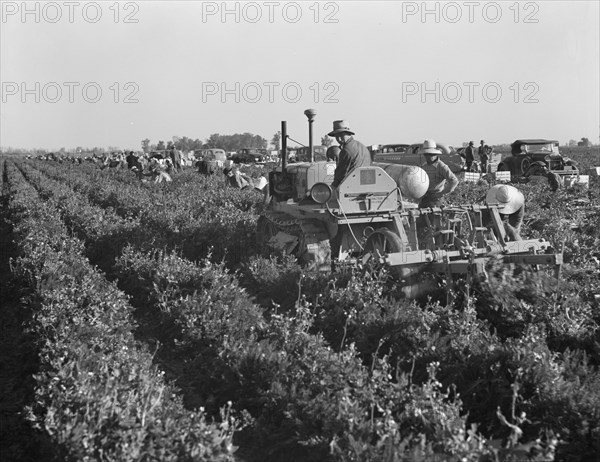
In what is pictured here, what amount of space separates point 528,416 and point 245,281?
13.8ft

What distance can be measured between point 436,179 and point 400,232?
1.47 metres

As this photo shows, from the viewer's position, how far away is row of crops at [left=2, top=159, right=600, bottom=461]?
372 centimetres

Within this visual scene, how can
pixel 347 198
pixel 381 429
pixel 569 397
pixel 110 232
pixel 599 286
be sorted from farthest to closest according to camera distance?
pixel 110 232 < pixel 347 198 < pixel 599 286 < pixel 569 397 < pixel 381 429

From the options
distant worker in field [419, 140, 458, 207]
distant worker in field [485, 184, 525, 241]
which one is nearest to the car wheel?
distant worker in field [419, 140, 458, 207]

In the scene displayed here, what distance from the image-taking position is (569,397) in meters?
4.14

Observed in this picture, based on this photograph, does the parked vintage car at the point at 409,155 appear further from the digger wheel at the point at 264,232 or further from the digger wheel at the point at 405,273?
the digger wheel at the point at 405,273

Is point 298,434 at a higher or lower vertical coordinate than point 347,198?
lower

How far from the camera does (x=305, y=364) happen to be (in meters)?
4.82

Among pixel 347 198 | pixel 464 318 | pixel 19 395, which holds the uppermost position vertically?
pixel 347 198

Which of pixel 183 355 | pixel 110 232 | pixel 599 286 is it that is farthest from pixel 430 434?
pixel 110 232

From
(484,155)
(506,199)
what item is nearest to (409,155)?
(484,155)

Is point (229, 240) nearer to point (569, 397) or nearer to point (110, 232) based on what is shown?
point (110, 232)

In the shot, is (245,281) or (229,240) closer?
(245,281)

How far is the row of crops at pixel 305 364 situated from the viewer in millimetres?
3725
